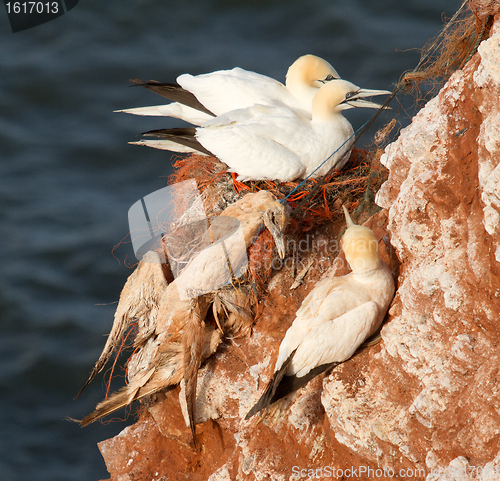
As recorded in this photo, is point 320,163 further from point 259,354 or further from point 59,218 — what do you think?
point 59,218

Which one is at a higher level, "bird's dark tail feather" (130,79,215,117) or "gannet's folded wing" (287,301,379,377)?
"bird's dark tail feather" (130,79,215,117)

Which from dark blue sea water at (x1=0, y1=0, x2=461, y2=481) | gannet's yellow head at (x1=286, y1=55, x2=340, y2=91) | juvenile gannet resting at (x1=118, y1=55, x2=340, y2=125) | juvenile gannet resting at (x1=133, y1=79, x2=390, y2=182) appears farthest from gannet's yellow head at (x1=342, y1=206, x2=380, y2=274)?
dark blue sea water at (x1=0, y1=0, x2=461, y2=481)

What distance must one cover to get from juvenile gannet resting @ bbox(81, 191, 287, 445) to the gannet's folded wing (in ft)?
3.27

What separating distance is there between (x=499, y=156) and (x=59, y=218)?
9.79m

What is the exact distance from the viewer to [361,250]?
3.47m

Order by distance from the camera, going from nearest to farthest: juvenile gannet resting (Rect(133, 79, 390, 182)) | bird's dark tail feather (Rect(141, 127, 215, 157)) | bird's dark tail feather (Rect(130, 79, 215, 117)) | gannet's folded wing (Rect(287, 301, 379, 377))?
gannet's folded wing (Rect(287, 301, 379, 377)) → juvenile gannet resting (Rect(133, 79, 390, 182)) → bird's dark tail feather (Rect(141, 127, 215, 157)) → bird's dark tail feather (Rect(130, 79, 215, 117))

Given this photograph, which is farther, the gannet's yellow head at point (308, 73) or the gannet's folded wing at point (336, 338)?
the gannet's yellow head at point (308, 73)

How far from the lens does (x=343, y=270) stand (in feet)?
13.7

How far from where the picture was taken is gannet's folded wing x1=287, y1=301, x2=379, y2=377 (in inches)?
135

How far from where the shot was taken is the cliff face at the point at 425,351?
2828mm

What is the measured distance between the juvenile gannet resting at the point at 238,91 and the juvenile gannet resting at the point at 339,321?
2.22m

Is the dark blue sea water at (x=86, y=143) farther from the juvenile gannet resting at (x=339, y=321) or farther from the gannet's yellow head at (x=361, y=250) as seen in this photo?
the gannet's yellow head at (x=361, y=250)

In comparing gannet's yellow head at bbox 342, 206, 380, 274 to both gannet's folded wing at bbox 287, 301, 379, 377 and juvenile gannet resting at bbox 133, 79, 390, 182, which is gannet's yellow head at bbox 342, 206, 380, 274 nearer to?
gannet's folded wing at bbox 287, 301, 379, 377

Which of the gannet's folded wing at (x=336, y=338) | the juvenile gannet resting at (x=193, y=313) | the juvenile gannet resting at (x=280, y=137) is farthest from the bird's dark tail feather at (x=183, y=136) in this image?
the gannet's folded wing at (x=336, y=338)
